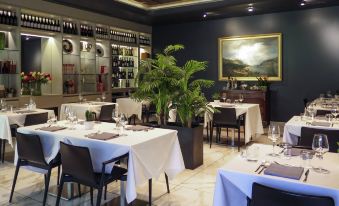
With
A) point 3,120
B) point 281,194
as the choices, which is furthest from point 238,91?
point 281,194

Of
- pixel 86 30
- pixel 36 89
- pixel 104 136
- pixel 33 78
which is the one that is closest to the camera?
pixel 104 136

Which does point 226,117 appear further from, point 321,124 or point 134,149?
point 134,149

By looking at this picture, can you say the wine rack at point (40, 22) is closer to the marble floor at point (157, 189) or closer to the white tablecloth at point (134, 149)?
the marble floor at point (157, 189)

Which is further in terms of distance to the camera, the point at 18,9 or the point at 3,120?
the point at 18,9

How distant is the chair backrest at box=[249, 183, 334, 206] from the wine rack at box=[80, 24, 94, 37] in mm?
7459

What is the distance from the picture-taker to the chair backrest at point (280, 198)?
1.71m

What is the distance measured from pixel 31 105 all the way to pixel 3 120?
0.94 m

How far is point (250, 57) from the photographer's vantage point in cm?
923

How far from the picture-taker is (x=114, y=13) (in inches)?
346

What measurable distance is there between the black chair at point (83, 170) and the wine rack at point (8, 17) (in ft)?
16.1

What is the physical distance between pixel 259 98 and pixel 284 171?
6.73m

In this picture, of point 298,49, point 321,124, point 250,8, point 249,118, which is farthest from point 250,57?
point 321,124

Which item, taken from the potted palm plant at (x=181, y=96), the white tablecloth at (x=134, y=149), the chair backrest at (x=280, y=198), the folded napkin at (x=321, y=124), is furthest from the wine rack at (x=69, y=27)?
the chair backrest at (x=280, y=198)

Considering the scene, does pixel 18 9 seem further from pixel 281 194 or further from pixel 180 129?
pixel 281 194
